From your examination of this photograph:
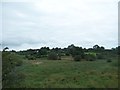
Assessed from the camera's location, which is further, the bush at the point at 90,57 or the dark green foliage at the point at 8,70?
the bush at the point at 90,57

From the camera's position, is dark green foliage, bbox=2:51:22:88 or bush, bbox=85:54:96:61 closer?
dark green foliage, bbox=2:51:22:88

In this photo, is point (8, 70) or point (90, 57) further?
point (90, 57)

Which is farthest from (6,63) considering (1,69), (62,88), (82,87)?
(82,87)

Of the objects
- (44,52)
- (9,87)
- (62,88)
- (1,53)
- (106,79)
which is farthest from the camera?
(44,52)

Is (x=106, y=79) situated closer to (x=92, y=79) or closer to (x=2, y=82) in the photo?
(x=92, y=79)

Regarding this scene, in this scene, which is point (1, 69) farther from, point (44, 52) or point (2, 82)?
point (44, 52)

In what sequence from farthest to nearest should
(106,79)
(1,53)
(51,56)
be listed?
(51,56), (106,79), (1,53)

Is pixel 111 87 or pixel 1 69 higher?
pixel 1 69

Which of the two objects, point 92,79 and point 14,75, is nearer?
point 14,75

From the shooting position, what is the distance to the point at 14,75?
18.2 m

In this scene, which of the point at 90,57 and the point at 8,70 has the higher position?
the point at 90,57

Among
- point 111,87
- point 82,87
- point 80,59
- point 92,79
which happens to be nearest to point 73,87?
point 82,87

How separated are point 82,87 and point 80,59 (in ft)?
81.7

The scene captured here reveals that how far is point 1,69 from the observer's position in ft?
56.9
